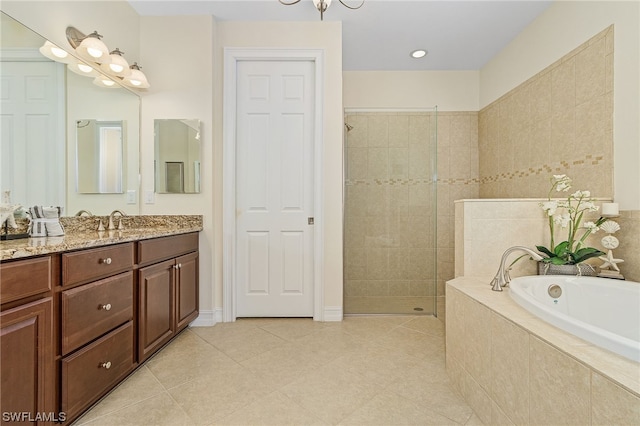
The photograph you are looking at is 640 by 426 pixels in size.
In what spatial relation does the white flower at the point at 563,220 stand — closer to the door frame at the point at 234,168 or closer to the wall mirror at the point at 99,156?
the door frame at the point at 234,168

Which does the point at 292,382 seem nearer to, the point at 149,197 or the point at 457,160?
the point at 149,197

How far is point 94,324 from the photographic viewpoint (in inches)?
53.1

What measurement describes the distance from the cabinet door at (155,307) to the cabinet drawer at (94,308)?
10 centimetres

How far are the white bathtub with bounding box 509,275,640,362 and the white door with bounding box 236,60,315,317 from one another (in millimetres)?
1643

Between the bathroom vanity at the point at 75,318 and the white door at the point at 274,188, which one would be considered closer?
the bathroom vanity at the point at 75,318

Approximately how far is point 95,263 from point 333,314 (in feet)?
5.91

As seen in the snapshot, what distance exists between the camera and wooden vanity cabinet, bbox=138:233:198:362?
67.4 inches

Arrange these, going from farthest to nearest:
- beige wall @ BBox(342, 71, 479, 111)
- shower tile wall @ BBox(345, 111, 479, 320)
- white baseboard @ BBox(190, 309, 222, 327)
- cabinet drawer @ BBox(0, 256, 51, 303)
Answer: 1. beige wall @ BBox(342, 71, 479, 111)
2. shower tile wall @ BBox(345, 111, 479, 320)
3. white baseboard @ BBox(190, 309, 222, 327)
4. cabinet drawer @ BBox(0, 256, 51, 303)

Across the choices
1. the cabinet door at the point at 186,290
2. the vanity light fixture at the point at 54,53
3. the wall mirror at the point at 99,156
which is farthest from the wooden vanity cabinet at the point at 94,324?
the vanity light fixture at the point at 54,53

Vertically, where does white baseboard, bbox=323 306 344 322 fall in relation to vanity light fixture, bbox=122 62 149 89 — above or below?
below

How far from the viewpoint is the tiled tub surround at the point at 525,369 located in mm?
754

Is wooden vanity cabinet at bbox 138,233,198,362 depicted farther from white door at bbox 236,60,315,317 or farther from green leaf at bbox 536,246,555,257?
green leaf at bbox 536,246,555,257

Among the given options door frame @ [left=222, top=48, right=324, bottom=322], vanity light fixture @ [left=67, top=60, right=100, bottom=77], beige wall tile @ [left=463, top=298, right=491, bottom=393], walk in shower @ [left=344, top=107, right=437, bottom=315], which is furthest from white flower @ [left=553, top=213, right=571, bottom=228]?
vanity light fixture @ [left=67, top=60, right=100, bottom=77]

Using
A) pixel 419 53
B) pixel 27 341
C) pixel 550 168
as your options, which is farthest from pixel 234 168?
pixel 550 168
